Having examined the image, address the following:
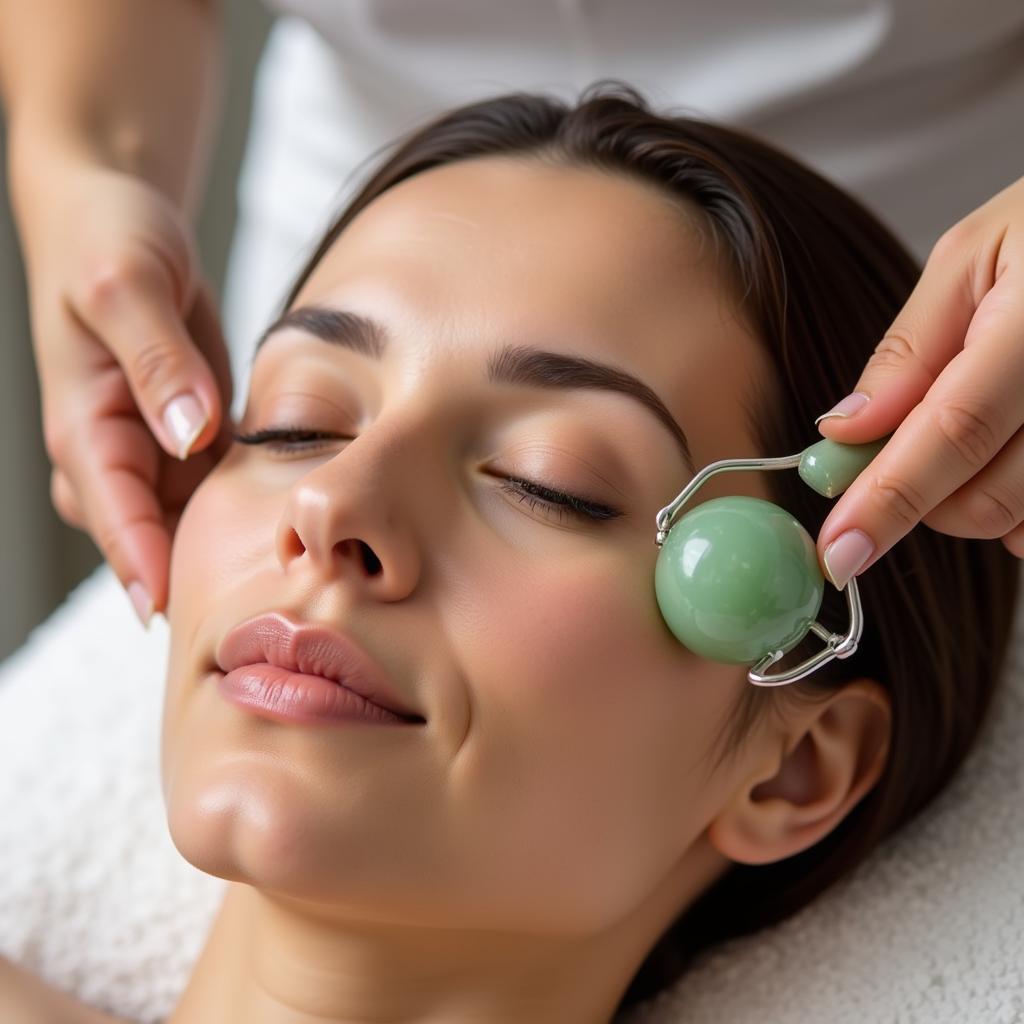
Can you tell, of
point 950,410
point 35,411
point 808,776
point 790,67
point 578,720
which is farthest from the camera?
point 35,411

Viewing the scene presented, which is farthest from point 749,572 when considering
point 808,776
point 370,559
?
point 808,776

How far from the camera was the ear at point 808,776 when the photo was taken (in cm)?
128

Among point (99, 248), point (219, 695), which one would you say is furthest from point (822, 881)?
point (99, 248)

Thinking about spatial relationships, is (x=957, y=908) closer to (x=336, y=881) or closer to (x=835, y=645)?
(x=835, y=645)

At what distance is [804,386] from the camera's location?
1246 mm

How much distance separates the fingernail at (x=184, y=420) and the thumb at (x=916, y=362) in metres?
0.61

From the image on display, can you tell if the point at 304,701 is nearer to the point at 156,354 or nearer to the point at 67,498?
the point at 156,354

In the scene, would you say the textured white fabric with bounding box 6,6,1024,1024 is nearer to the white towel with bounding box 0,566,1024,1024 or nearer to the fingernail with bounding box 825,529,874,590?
the white towel with bounding box 0,566,1024,1024

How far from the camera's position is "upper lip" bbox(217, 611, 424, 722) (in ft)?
3.38

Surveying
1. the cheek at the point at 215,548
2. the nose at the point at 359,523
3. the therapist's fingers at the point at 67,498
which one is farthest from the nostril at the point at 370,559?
the therapist's fingers at the point at 67,498

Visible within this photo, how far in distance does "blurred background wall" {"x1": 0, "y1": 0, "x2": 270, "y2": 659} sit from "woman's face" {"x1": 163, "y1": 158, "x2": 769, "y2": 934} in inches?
71.1

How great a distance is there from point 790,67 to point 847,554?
35.8 inches

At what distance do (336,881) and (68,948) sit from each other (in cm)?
61

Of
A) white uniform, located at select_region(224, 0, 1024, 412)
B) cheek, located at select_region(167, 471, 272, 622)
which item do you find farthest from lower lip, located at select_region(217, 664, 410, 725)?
white uniform, located at select_region(224, 0, 1024, 412)
